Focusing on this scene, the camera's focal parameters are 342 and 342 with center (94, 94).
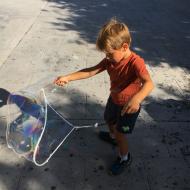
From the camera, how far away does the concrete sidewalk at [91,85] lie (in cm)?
A: 337

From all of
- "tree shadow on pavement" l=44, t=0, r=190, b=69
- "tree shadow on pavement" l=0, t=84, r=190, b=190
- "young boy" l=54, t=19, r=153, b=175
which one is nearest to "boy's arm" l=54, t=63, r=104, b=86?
"young boy" l=54, t=19, r=153, b=175

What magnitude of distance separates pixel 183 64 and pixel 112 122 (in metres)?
2.97

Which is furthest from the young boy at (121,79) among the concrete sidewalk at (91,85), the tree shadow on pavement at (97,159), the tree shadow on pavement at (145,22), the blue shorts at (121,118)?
the tree shadow on pavement at (145,22)

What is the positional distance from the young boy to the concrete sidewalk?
32 cm

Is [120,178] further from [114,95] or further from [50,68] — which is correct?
[50,68]

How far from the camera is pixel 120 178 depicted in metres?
3.35

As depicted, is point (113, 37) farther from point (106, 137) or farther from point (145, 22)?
point (145, 22)

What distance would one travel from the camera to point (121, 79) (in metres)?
2.99

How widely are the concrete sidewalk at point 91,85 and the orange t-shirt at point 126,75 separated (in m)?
0.84

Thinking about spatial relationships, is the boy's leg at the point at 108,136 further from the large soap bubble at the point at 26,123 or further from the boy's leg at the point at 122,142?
the large soap bubble at the point at 26,123

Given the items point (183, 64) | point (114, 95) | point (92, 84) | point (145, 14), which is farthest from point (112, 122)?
point (145, 14)

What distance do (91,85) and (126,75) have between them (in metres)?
2.09

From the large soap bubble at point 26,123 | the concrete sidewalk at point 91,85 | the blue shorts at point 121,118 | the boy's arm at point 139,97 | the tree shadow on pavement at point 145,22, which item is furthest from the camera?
the tree shadow on pavement at point 145,22

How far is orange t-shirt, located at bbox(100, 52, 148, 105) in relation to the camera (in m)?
2.84
